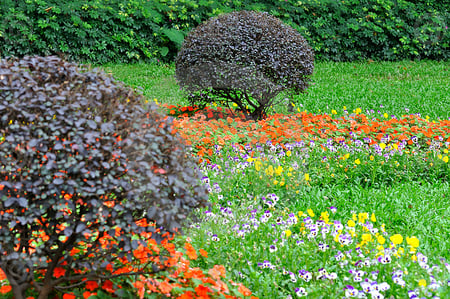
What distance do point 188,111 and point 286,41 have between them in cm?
194

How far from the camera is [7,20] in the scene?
401 inches

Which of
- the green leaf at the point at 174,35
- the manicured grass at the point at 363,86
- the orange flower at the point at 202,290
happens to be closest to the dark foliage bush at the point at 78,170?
the orange flower at the point at 202,290

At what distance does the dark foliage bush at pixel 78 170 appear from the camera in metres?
1.97

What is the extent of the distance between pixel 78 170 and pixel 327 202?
265 centimetres

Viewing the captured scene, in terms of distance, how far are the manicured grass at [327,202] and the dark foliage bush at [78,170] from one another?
635mm

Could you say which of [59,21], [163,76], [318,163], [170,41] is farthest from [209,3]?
[318,163]

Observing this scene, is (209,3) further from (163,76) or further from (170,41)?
(163,76)

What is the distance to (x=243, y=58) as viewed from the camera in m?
6.29

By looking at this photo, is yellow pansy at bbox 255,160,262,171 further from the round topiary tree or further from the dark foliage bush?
the round topiary tree

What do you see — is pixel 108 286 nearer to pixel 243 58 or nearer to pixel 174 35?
pixel 243 58

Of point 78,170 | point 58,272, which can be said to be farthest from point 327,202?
point 78,170

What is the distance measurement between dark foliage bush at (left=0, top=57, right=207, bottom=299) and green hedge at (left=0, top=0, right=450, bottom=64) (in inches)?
356

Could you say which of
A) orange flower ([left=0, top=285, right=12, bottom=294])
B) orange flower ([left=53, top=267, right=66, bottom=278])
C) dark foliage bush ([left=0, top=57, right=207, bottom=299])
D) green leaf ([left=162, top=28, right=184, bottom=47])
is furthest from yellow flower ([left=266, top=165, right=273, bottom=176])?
green leaf ([left=162, top=28, right=184, bottom=47])

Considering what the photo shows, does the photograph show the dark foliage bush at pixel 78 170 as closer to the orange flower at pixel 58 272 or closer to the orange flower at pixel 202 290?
the orange flower at pixel 58 272
